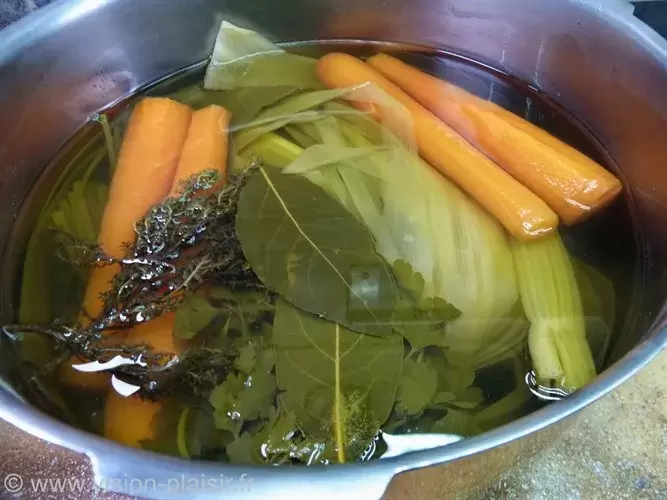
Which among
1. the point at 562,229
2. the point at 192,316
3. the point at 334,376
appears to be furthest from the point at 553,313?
the point at 192,316

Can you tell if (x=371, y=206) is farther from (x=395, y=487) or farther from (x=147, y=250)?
(x=395, y=487)

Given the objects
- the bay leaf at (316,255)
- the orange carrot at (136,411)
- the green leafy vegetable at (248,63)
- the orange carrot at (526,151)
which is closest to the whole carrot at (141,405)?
the orange carrot at (136,411)

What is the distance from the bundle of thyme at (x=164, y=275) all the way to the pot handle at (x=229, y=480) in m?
0.19

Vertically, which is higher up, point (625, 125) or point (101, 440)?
point (101, 440)

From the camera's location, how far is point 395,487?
1.42ft

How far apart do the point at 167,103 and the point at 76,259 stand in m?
0.26

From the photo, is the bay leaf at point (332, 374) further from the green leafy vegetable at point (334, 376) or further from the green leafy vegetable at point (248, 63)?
the green leafy vegetable at point (248, 63)

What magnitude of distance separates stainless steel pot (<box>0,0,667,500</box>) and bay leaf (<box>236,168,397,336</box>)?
0.20 metres

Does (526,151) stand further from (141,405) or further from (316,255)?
(141,405)

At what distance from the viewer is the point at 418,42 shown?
100cm

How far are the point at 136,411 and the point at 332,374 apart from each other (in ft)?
0.64

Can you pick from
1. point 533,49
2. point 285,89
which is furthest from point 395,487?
point 533,49

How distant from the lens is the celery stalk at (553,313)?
63 centimetres

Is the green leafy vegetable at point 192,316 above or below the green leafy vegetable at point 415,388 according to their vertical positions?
above
